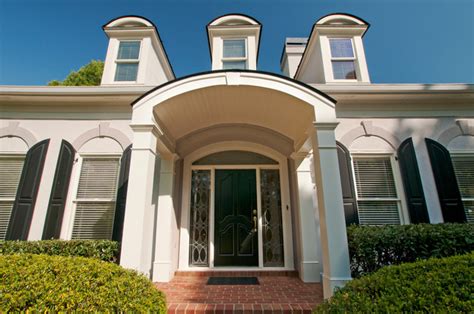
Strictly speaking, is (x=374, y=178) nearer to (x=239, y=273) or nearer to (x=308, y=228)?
(x=308, y=228)

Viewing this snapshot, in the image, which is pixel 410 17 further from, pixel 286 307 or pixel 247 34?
pixel 286 307

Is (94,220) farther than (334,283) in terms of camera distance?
Yes

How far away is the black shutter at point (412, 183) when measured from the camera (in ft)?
13.9

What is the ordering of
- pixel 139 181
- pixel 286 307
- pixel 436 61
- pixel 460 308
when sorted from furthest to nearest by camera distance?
1. pixel 436 61
2. pixel 139 181
3. pixel 286 307
4. pixel 460 308

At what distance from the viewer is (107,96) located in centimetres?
475

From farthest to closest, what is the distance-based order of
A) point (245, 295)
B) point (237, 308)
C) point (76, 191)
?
point (76, 191) → point (245, 295) → point (237, 308)

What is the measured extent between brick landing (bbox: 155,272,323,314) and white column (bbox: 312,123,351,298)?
1.88 ft

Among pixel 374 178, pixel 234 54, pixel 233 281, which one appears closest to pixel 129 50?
pixel 234 54

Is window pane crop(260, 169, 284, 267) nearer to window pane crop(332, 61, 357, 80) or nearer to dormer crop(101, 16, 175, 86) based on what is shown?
window pane crop(332, 61, 357, 80)

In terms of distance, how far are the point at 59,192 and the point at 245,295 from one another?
4.01m

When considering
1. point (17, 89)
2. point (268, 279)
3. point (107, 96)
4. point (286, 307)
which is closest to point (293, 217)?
point (268, 279)

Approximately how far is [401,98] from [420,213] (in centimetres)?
235

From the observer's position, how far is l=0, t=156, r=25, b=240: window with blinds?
454 cm

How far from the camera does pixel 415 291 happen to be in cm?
179
